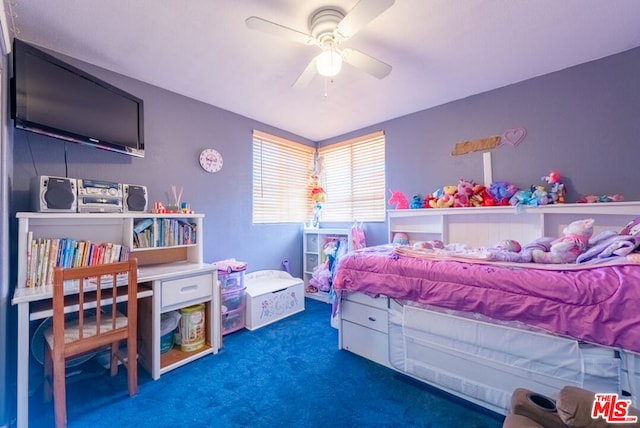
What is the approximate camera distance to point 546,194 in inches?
89.2

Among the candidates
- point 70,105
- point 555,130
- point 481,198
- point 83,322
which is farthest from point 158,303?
point 555,130

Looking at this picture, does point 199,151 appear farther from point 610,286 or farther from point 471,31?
point 610,286

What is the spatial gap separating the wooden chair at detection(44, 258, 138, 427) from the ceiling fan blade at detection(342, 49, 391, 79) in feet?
6.19

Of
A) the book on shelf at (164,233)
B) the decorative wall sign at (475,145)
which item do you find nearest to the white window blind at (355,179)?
the decorative wall sign at (475,145)

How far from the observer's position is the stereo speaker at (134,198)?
6.81ft

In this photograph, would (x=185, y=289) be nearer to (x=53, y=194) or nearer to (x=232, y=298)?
(x=232, y=298)

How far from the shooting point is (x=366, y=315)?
2.14 m

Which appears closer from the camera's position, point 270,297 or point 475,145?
point 475,145

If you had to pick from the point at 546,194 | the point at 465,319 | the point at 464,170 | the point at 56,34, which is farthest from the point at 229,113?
the point at 546,194

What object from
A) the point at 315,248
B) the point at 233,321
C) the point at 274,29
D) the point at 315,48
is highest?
the point at 315,48

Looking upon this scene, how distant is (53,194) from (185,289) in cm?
105

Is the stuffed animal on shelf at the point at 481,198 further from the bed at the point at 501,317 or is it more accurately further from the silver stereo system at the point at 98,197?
the silver stereo system at the point at 98,197

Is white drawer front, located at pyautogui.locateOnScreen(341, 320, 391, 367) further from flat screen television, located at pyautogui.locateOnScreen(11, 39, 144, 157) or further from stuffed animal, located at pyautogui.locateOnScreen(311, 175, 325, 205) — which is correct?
flat screen television, located at pyautogui.locateOnScreen(11, 39, 144, 157)

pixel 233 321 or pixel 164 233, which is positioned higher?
pixel 164 233
